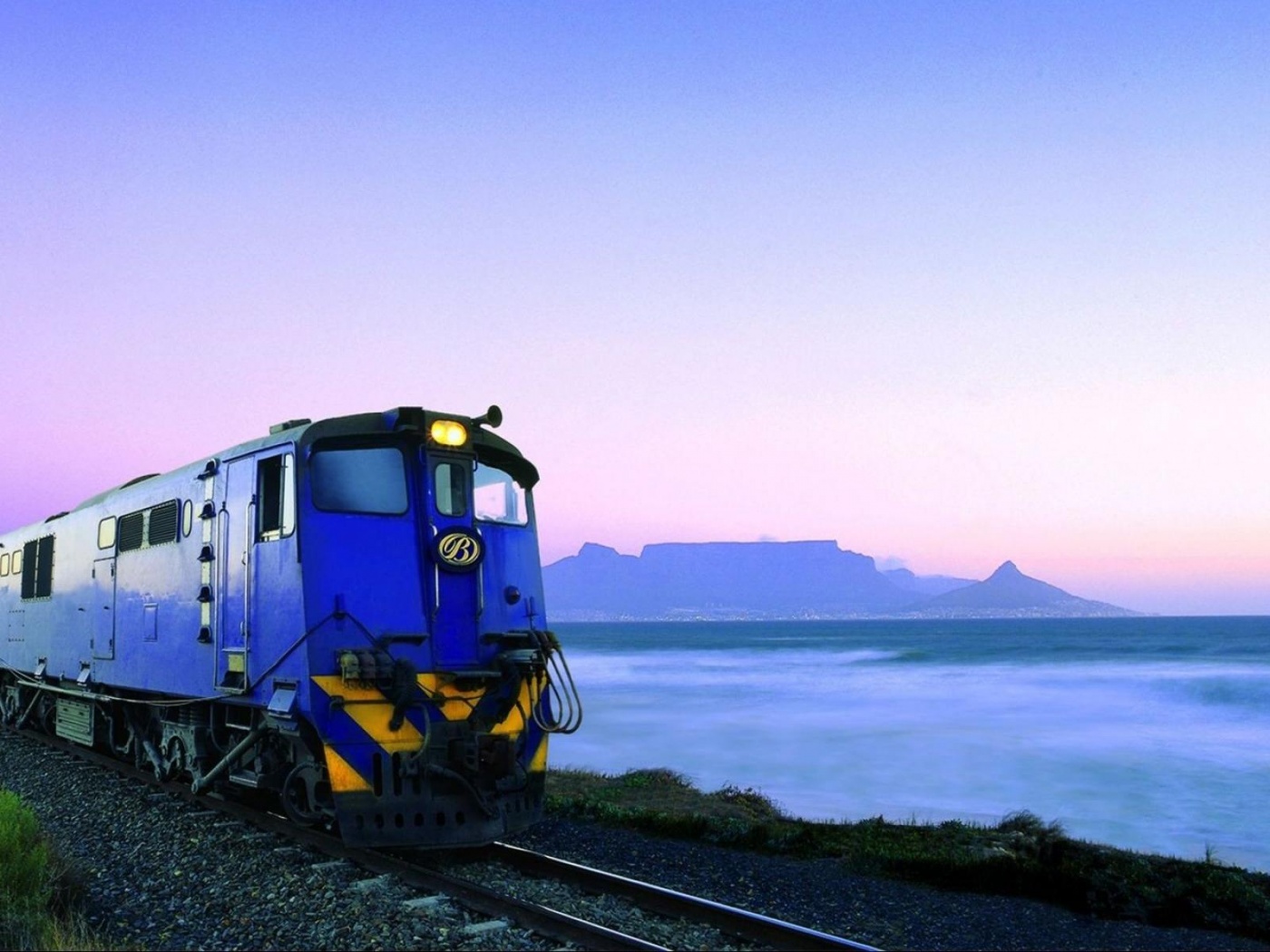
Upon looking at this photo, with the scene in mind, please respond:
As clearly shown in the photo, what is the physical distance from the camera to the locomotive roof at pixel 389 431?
8328mm

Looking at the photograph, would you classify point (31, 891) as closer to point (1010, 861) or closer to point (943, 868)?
point (943, 868)

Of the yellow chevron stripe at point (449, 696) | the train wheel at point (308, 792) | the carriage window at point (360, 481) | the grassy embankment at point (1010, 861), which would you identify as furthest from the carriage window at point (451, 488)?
the grassy embankment at point (1010, 861)

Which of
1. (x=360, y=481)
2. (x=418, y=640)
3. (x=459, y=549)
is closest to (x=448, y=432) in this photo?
(x=360, y=481)

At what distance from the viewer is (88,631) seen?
13070 mm

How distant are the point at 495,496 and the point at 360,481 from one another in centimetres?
128

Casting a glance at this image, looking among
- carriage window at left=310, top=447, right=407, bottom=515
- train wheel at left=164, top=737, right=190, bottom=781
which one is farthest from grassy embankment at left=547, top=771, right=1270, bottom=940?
carriage window at left=310, top=447, right=407, bottom=515

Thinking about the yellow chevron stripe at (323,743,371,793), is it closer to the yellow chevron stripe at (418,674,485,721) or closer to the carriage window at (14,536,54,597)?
the yellow chevron stripe at (418,674,485,721)

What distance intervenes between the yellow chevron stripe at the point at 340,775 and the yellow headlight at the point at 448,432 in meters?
2.58

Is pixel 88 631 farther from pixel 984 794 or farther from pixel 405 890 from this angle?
pixel 984 794

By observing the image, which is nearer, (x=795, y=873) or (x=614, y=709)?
(x=795, y=873)

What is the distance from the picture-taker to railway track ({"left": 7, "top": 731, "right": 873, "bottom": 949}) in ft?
20.0

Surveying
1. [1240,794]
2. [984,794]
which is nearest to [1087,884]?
[984,794]

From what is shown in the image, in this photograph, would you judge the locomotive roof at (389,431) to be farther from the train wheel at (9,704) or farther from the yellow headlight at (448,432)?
the train wheel at (9,704)

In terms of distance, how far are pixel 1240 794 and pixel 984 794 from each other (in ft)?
18.9
